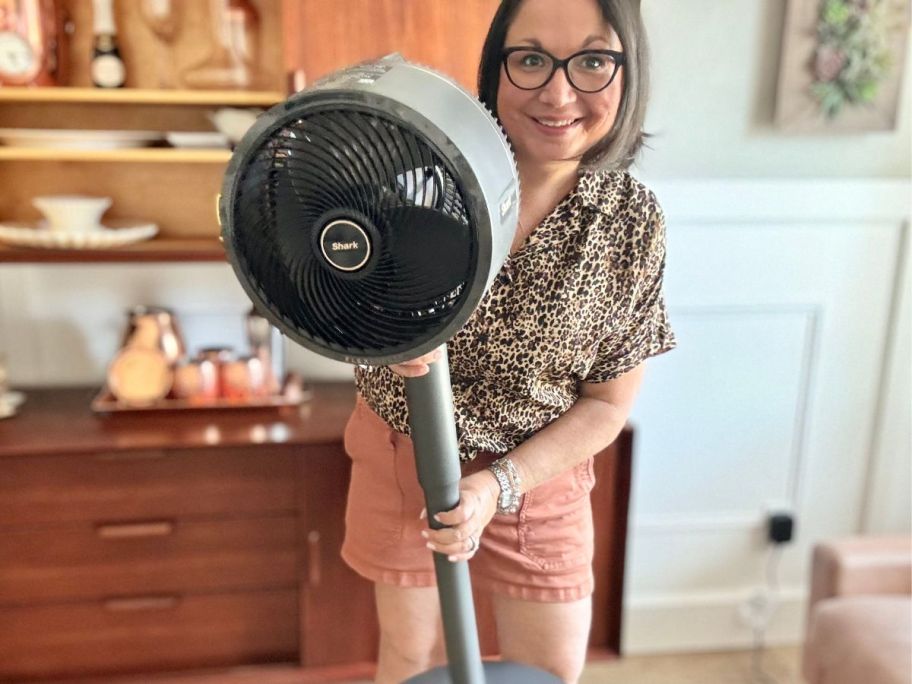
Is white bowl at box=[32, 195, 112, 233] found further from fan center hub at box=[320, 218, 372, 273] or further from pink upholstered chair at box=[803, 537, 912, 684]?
pink upholstered chair at box=[803, 537, 912, 684]

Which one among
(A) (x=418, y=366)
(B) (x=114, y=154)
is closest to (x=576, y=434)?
(A) (x=418, y=366)

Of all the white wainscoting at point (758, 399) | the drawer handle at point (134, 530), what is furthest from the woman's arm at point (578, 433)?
the drawer handle at point (134, 530)

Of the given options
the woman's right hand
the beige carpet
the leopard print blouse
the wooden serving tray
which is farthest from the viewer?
the beige carpet

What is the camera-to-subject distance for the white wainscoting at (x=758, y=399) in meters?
1.63

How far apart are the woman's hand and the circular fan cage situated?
0.63 ft

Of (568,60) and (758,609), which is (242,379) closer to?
(568,60)

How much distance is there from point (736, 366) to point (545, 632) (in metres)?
0.99

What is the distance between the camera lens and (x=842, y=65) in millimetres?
1537

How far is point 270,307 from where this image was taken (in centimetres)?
62

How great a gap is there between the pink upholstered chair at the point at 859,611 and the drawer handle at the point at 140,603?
1170 millimetres

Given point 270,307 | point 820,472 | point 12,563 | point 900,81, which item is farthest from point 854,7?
point 12,563

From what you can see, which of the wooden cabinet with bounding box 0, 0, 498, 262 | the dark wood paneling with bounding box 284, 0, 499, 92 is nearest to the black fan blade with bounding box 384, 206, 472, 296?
the dark wood paneling with bounding box 284, 0, 499, 92

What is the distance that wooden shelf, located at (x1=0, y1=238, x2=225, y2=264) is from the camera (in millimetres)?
1507

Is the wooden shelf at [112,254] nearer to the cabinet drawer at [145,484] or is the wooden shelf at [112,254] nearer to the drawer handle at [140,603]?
the cabinet drawer at [145,484]
